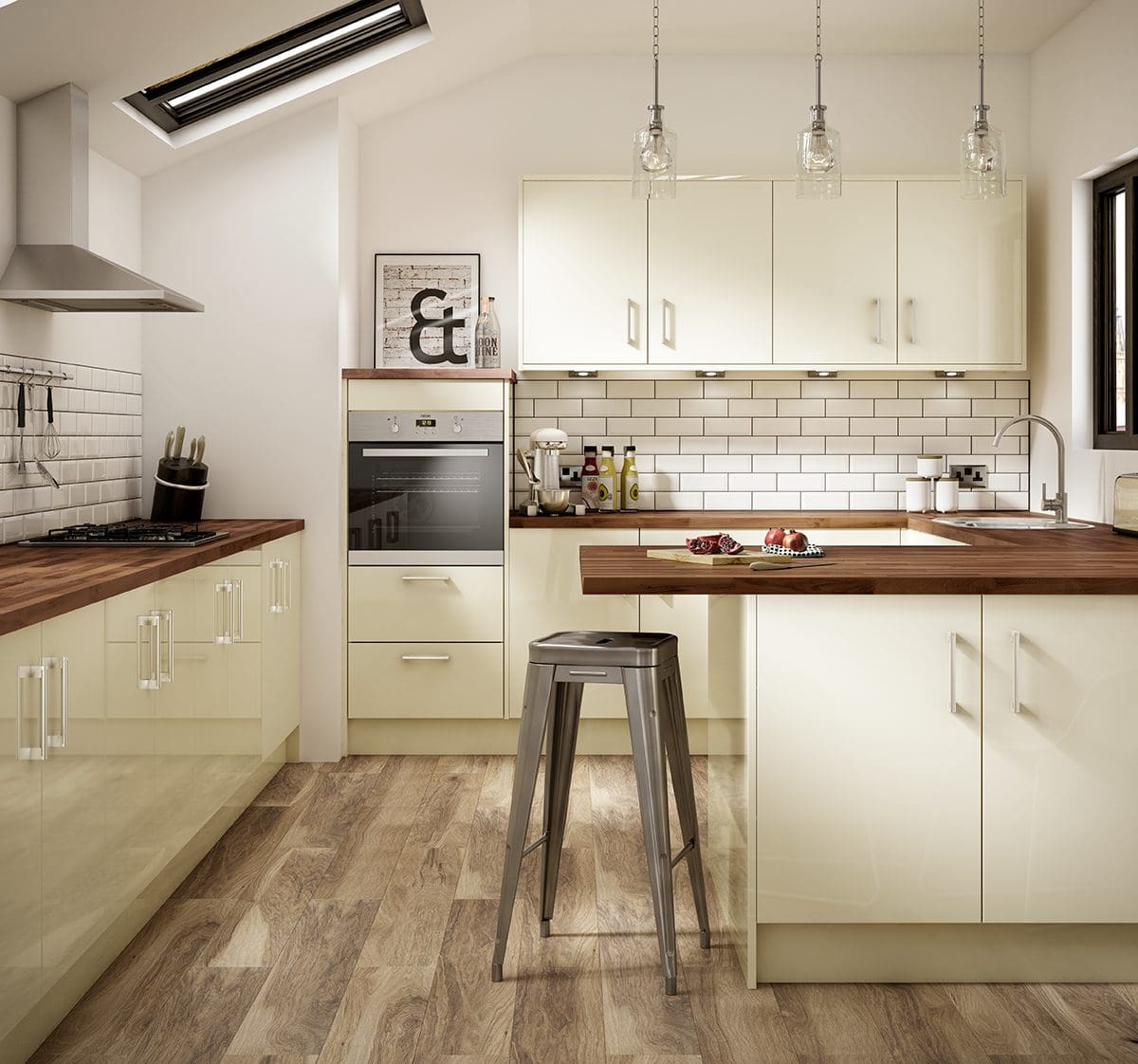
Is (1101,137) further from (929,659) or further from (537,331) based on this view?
(929,659)

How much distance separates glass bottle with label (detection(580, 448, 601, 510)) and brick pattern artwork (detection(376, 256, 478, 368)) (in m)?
0.73

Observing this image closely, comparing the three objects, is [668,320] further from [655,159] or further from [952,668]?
[952,668]

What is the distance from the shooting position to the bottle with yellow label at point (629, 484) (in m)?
4.81

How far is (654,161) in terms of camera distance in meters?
2.54

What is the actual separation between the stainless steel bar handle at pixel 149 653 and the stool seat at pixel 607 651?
947 mm

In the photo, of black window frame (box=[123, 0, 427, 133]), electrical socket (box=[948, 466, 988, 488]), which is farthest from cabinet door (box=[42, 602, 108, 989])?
electrical socket (box=[948, 466, 988, 488])

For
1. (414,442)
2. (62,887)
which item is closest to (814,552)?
(62,887)

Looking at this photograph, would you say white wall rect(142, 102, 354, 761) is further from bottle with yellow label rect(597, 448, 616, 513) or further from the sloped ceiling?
bottle with yellow label rect(597, 448, 616, 513)

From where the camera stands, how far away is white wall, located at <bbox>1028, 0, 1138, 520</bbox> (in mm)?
4074

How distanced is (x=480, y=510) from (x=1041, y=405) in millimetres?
2453

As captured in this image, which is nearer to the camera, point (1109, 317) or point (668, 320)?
point (1109, 317)

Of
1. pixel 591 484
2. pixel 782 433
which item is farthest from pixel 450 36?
pixel 782 433

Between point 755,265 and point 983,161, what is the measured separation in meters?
1.93

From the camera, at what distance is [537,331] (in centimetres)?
447
